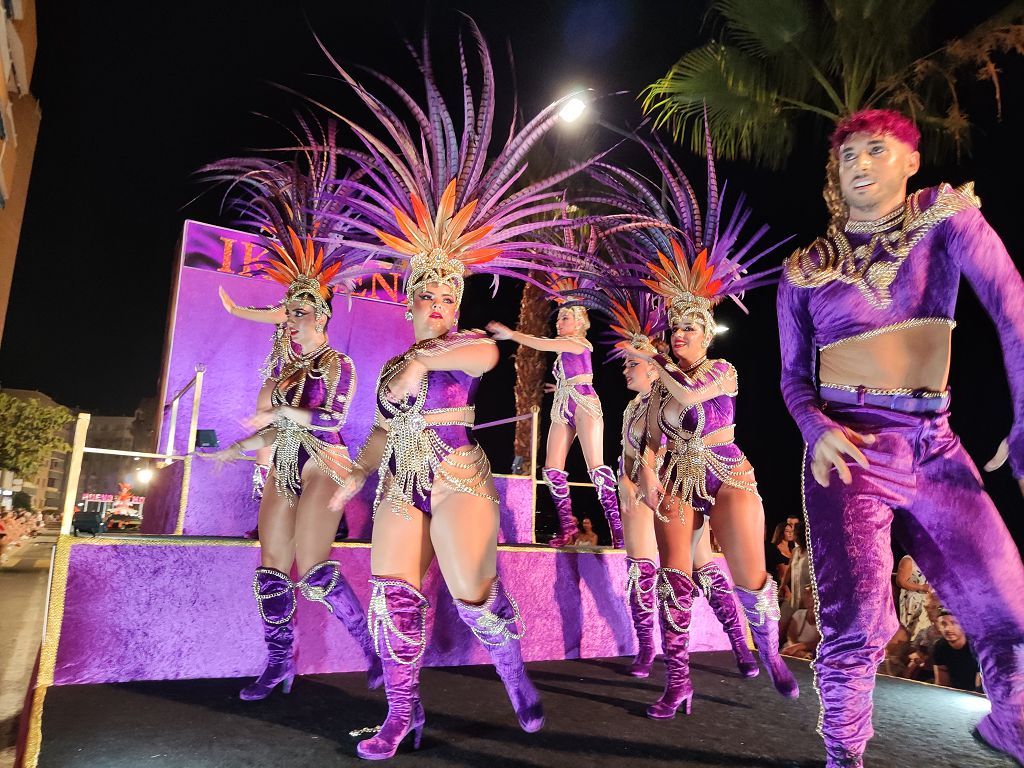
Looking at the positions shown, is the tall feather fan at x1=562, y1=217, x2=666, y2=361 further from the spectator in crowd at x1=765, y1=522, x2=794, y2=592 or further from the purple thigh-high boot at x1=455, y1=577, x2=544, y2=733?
the spectator in crowd at x1=765, y1=522, x2=794, y2=592

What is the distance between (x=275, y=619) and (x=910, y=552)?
292cm

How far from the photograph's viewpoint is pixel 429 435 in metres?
3.11

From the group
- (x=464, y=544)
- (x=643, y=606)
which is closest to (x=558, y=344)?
(x=643, y=606)

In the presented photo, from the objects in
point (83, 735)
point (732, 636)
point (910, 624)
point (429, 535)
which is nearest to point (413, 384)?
point (429, 535)

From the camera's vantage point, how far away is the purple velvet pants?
2.11 m

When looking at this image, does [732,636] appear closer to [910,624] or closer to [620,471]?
[620,471]

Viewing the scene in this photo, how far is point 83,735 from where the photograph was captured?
2781 mm

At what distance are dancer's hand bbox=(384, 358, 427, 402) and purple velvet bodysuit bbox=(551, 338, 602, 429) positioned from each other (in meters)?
3.12

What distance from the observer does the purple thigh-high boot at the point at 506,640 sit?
2.91m

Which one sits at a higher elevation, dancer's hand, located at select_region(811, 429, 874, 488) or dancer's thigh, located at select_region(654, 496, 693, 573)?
dancer's hand, located at select_region(811, 429, 874, 488)

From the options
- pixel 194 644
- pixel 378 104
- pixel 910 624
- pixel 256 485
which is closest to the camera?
pixel 378 104

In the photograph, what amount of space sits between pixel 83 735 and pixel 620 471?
330cm

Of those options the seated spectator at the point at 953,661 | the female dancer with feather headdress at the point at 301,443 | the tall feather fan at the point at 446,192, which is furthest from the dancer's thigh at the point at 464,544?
the seated spectator at the point at 953,661

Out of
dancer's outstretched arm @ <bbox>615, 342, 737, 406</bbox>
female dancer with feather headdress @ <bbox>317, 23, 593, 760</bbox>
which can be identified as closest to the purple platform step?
→ female dancer with feather headdress @ <bbox>317, 23, 593, 760</bbox>
